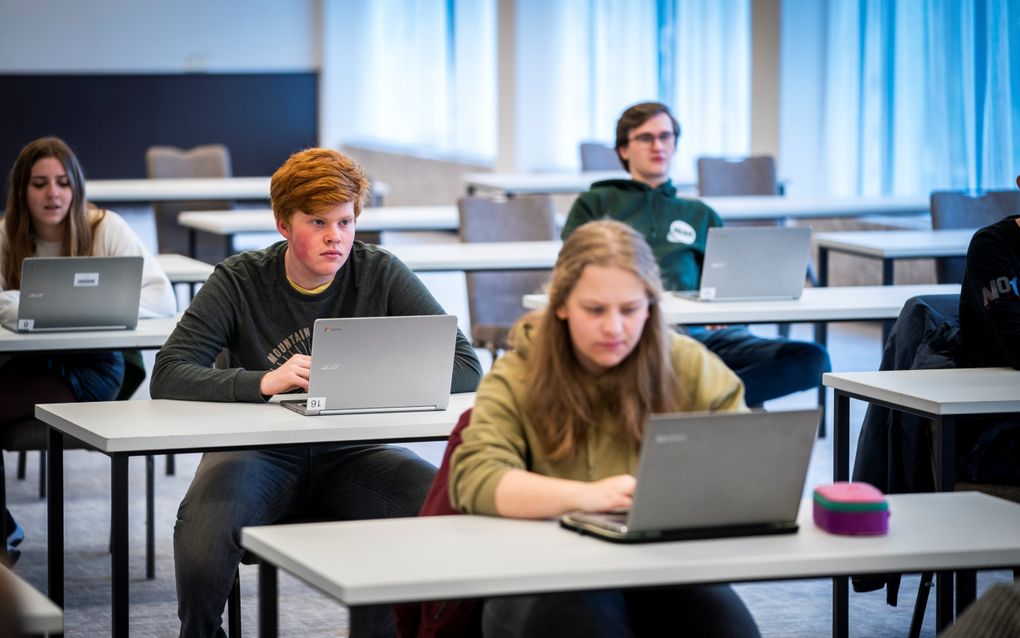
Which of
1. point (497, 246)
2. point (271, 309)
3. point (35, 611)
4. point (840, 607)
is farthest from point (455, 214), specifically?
point (35, 611)

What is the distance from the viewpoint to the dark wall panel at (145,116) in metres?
13.7

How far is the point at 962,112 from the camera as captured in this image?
7.14 m

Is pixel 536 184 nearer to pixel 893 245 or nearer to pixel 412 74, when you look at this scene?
pixel 893 245

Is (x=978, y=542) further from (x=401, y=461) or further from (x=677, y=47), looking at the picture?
(x=677, y=47)

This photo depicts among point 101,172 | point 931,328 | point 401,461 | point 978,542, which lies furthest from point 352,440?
point 101,172

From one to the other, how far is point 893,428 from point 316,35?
12.2m

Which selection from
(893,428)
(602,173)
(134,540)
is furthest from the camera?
(602,173)

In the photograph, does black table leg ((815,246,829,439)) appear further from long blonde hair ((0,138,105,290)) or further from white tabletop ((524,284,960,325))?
long blonde hair ((0,138,105,290))

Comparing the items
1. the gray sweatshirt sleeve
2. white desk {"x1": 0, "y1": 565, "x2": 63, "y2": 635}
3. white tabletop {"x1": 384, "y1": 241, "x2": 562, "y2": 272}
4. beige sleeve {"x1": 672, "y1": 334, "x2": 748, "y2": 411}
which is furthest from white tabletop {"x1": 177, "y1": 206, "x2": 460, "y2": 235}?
white desk {"x1": 0, "y1": 565, "x2": 63, "y2": 635}

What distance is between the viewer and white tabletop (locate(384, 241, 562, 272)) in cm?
474

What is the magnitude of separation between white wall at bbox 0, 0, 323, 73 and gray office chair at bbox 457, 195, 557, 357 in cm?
932

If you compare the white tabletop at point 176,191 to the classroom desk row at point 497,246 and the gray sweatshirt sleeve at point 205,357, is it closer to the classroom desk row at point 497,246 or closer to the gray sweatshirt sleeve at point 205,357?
the classroom desk row at point 497,246

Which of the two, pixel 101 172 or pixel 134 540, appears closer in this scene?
pixel 134 540

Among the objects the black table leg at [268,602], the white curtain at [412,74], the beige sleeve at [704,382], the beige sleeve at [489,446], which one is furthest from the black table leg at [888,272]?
the white curtain at [412,74]
